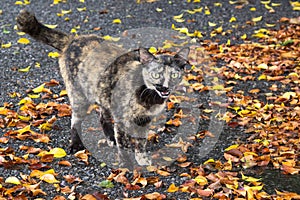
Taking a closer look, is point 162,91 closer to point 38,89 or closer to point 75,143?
Result: point 75,143

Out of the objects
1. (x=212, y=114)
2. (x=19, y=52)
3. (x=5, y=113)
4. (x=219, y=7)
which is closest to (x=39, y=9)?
(x=19, y=52)

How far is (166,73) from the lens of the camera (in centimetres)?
509

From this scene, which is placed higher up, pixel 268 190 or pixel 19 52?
pixel 19 52

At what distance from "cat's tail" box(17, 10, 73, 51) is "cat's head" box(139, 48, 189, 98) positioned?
1104 mm

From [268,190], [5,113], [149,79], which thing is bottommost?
[268,190]

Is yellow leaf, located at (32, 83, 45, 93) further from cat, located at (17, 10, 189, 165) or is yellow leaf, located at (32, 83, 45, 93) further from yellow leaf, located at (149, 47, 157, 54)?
yellow leaf, located at (149, 47, 157, 54)

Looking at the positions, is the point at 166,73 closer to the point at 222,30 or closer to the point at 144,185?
the point at 144,185

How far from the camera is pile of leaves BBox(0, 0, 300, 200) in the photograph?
16.6 feet

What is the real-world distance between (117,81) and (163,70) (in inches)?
24.0

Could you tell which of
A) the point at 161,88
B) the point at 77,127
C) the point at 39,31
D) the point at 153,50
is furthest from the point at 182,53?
the point at 153,50

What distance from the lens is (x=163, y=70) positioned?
5098 mm

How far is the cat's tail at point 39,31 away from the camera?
18.3 ft

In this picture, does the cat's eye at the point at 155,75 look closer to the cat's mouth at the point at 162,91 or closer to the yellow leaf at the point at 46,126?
the cat's mouth at the point at 162,91

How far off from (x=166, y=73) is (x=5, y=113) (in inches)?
92.7
